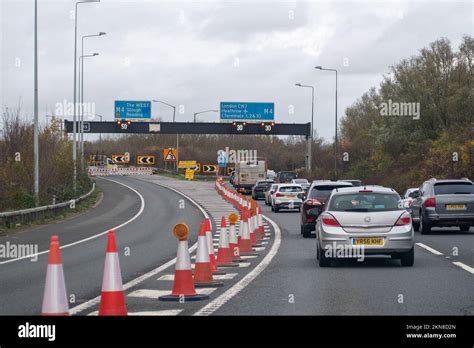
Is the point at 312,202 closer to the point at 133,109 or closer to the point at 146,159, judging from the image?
the point at 133,109

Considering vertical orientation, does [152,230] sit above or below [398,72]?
below

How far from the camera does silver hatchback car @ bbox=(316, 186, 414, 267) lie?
676 inches

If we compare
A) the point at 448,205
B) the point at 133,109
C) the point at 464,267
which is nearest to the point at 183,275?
the point at 464,267

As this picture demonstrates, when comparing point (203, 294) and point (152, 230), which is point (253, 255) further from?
point (152, 230)

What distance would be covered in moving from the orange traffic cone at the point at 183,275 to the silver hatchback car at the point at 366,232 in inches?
194

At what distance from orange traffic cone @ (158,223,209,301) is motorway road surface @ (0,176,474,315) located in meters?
0.28

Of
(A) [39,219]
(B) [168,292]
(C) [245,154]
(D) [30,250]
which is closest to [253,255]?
(D) [30,250]

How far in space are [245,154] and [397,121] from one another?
58582 millimetres

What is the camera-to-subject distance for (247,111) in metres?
73.9

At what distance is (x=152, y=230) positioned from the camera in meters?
32.1

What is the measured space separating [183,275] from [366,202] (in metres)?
5.82

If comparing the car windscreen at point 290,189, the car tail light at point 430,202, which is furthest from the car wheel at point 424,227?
the car windscreen at point 290,189

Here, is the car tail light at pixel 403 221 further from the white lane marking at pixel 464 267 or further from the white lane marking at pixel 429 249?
the white lane marking at pixel 429 249

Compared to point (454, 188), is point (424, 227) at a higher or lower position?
lower
